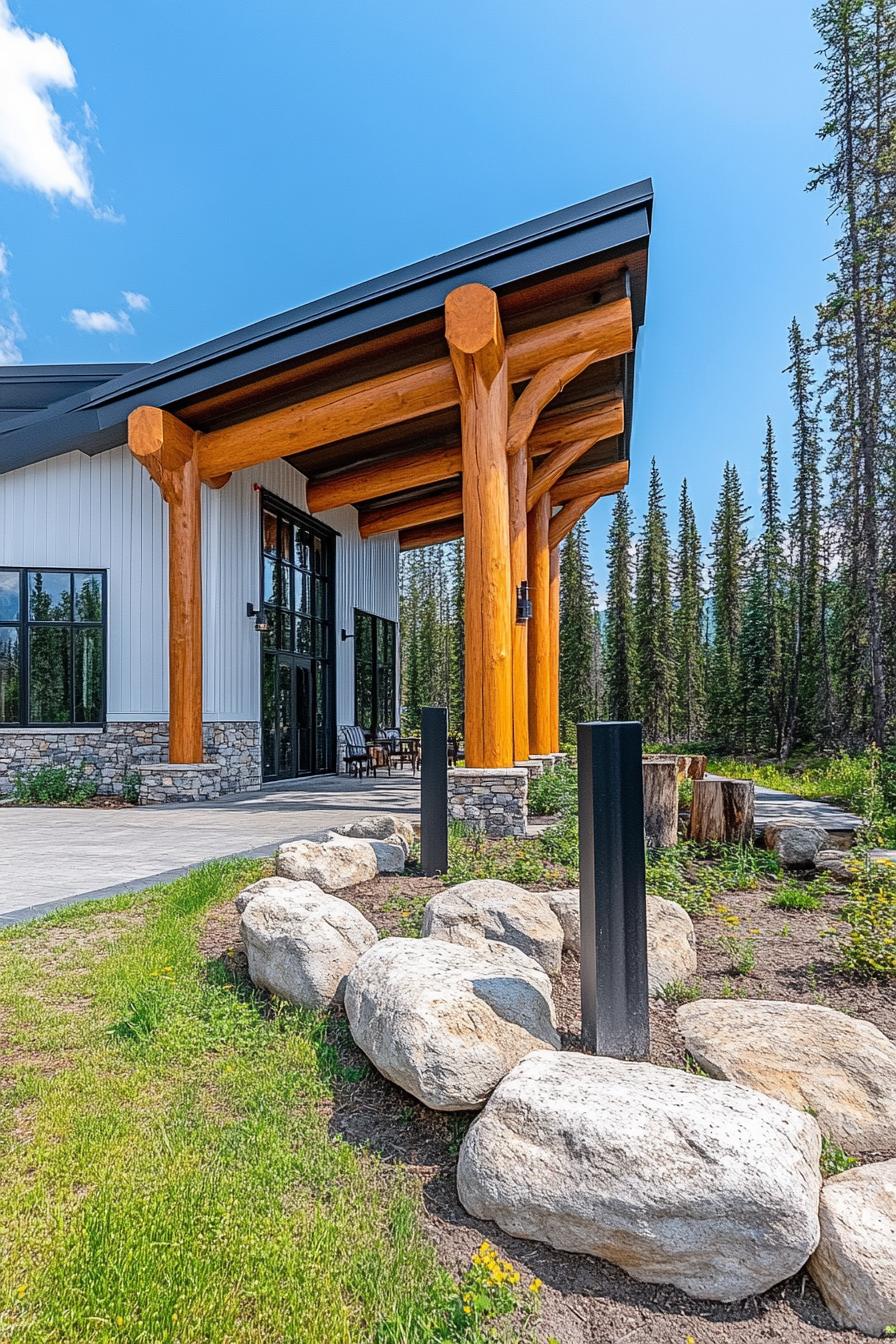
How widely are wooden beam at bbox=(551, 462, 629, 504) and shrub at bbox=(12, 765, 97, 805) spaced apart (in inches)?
381

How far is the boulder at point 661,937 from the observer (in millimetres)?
3085

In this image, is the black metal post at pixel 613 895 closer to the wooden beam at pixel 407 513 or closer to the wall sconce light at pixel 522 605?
the wall sconce light at pixel 522 605

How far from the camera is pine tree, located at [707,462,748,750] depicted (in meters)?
24.8

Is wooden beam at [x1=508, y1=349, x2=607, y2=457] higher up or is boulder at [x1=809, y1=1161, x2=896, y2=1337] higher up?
wooden beam at [x1=508, y1=349, x2=607, y2=457]

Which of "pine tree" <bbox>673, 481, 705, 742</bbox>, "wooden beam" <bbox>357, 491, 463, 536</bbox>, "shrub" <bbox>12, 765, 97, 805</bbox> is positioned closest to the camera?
"shrub" <bbox>12, 765, 97, 805</bbox>

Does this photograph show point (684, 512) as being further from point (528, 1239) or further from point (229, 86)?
point (528, 1239)

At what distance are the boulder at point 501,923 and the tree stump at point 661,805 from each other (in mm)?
2471

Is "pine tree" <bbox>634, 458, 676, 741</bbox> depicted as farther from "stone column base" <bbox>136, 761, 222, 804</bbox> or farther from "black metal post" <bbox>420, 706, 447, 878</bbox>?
"black metal post" <bbox>420, 706, 447, 878</bbox>

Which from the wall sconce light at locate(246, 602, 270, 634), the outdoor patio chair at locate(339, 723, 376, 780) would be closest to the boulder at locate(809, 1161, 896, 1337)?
the wall sconce light at locate(246, 602, 270, 634)

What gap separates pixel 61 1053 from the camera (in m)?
2.53

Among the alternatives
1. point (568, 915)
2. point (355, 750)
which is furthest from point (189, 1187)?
point (355, 750)

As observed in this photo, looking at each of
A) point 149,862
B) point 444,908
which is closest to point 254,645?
point 149,862

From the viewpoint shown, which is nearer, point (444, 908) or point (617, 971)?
point (617, 971)

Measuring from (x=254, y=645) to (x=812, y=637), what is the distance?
59.2ft
